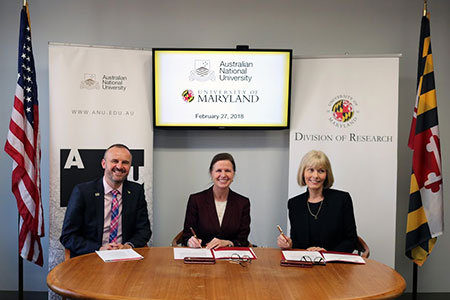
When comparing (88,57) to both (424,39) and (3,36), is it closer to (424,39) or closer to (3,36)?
(3,36)

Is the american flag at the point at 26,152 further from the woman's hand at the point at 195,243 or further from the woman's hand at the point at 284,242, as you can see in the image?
the woman's hand at the point at 284,242

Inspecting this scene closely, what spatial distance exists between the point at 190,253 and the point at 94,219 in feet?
2.75

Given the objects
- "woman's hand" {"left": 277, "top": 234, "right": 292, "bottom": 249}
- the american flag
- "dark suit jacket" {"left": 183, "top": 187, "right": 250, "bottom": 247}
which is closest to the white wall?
the american flag

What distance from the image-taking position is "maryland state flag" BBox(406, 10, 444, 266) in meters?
3.73

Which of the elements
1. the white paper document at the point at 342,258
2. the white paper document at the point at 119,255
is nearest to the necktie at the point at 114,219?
the white paper document at the point at 119,255

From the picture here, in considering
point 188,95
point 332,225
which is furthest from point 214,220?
point 188,95

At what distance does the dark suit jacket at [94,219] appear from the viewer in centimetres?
305

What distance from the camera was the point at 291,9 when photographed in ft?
14.5

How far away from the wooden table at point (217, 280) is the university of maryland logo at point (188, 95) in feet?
5.83

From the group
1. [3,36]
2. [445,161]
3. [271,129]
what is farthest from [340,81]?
[3,36]

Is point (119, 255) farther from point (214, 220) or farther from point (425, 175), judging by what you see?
point (425, 175)

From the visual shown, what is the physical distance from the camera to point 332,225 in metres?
3.13

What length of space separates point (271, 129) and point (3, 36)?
273 cm

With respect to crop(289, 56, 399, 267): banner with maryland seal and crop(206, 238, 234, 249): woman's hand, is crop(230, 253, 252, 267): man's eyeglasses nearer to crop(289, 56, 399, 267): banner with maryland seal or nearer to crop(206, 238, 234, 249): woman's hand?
crop(206, 238, 234, 249): woman's hand
